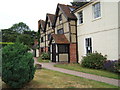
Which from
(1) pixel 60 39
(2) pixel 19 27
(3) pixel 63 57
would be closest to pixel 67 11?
(1) pixel 60 39

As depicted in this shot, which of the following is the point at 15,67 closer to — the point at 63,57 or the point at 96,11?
the point at 96,11

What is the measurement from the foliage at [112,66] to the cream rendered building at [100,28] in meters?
0.71

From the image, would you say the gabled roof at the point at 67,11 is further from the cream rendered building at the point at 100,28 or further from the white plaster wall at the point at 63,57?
the white plaster wall at the point at 63,57

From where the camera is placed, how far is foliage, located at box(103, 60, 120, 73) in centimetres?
1081

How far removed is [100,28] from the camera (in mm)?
14320

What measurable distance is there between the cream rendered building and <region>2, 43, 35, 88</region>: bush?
8785 millimetres

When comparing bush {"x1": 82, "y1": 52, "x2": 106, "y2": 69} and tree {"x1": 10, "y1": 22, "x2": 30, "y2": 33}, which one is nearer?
bush {"x1": 82, "y1": 52, "x2": 106, "y2": 69}

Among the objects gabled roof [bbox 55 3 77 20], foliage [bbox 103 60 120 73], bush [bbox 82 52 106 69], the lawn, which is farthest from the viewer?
gabled roof [bbox 55 3 77 20]

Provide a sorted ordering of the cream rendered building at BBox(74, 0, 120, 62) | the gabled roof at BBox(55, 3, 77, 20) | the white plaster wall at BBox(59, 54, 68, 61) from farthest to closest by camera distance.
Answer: the white plaster wall at BBox(59, 54, 68, 61) < the gabled roof at BBox(55, 3, 77, 20) < the cream rendered building at BBox(74, 0, 120, 62)

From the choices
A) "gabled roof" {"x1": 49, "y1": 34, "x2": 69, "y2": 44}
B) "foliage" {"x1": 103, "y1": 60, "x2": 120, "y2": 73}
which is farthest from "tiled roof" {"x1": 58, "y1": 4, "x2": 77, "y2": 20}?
"foliage" {"x1": 103, "y1": 60, "x2": 120, "y2": 73}

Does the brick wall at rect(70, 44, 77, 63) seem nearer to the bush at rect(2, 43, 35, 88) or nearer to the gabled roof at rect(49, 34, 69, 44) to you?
the gabled roof at rect(49, 34, 69, 44)

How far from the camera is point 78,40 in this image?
18469 mm

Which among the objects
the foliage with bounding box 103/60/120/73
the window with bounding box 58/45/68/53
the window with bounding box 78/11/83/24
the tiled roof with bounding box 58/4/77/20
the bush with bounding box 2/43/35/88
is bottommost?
the foliage with bounding box 103/60/120/73

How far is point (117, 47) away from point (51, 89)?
27.4 ft
